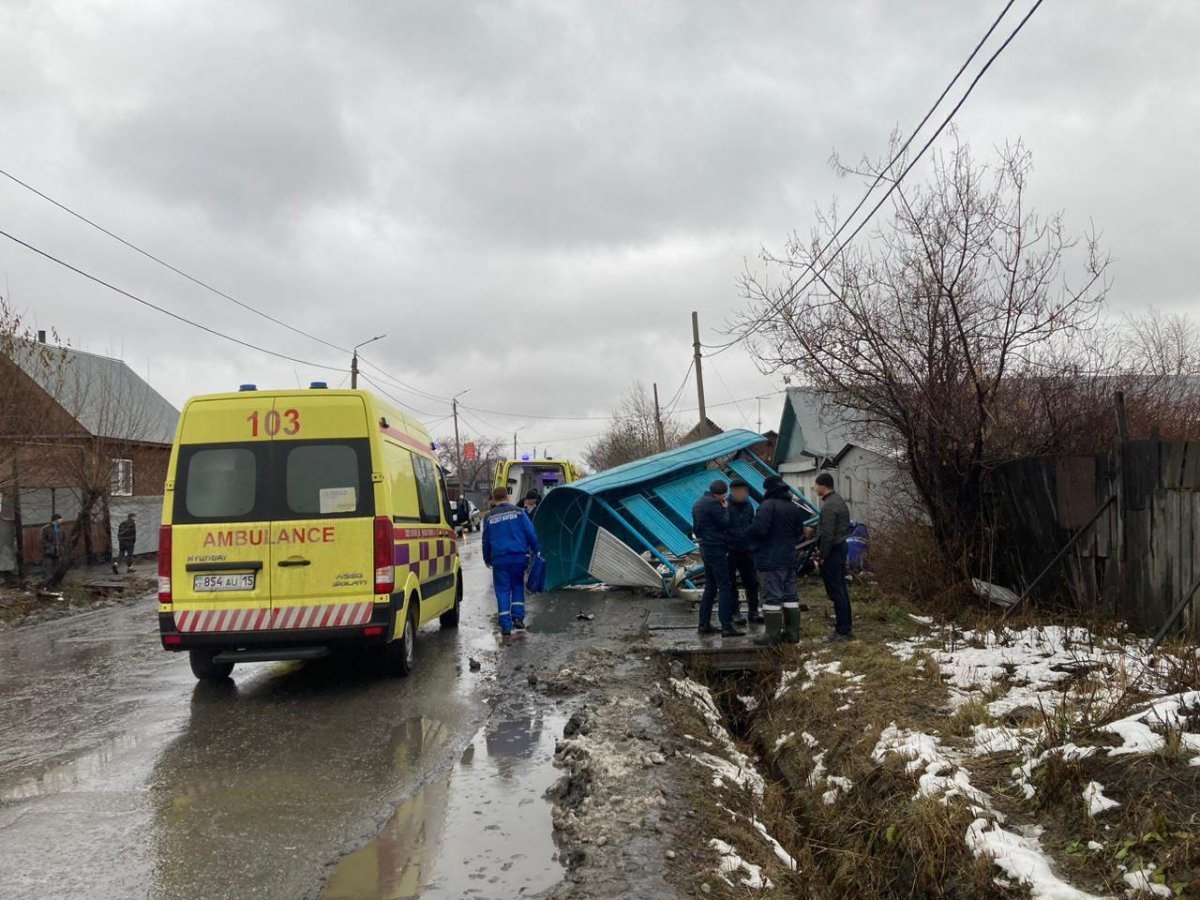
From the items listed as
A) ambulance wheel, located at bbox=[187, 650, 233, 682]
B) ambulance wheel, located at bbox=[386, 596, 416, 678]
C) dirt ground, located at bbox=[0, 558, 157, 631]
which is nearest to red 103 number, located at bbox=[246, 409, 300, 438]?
ambulance wheel, located at bbox=[386, 596, 416, 678]

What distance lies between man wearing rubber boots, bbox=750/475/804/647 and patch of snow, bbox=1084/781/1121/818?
4449 millimetres

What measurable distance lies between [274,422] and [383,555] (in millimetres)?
1477

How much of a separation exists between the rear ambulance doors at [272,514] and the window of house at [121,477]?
38.9 feet

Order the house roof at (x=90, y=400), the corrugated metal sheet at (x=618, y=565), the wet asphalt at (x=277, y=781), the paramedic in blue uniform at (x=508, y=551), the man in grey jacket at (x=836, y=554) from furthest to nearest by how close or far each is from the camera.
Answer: the house roof at (x=90, y=400) → the corrugated metal sheet at (x=618, y=565) → the paramedic in blue uniform at (x=508, y=551) → the man in grey jacket at (x=836, y=554) → the wet asphalt at (x=277, y=781)

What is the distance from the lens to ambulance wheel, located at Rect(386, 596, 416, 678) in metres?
7.89

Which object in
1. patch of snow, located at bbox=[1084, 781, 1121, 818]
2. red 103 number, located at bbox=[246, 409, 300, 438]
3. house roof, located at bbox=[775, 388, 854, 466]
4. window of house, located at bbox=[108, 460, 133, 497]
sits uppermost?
house roof, located at bbox=[775, 388, 854, 466]

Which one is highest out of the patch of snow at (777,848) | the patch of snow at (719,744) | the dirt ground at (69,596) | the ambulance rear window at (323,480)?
the ambulance rear window at (323,480)

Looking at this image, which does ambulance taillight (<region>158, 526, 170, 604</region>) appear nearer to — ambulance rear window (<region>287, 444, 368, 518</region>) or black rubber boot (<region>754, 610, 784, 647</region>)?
ambulance rear window (<region>287, 444, 368, 518</region>)

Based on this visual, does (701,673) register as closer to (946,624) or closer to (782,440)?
(946,624)

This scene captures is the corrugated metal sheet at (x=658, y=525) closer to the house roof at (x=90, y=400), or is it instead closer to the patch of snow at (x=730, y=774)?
the patch of snow at (x=730, y=774)

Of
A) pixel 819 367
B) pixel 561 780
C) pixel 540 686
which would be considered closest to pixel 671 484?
pixel 819 367

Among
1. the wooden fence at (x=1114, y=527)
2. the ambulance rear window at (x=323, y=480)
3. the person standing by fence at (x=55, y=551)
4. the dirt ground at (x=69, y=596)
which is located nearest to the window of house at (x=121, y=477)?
the person standing by fence at (x=55, y=551)

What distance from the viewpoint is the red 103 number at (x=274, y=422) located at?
24.8 ft

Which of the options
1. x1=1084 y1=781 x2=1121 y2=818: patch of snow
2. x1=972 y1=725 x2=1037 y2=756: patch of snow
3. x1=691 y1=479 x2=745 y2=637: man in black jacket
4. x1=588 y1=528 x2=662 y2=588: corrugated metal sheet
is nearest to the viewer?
x1=1084 y1=781 x2=1121 y2=818: patch of snow
